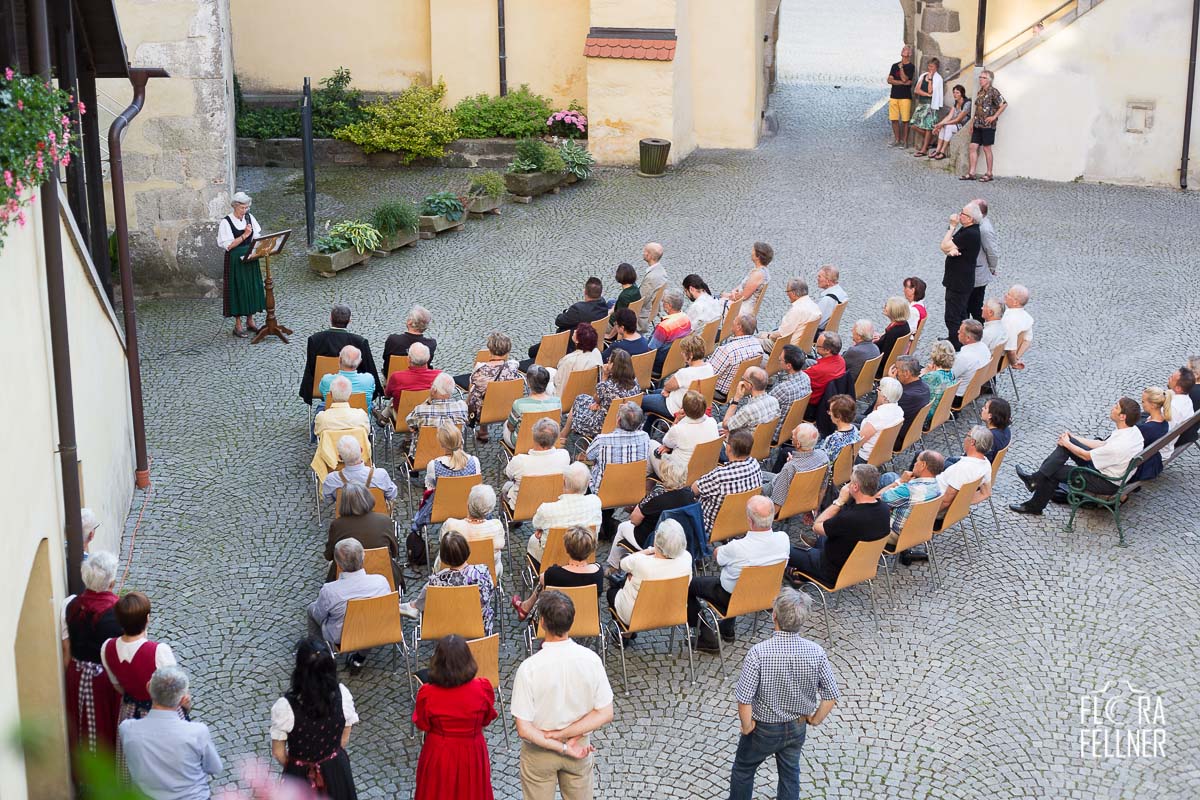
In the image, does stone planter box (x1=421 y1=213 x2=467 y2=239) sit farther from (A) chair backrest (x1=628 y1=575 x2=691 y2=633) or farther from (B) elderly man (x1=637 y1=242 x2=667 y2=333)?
(A) chair backrest (x1=628 y1=575 x2=691 y2=633)

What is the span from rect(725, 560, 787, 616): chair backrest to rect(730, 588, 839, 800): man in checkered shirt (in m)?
1.41

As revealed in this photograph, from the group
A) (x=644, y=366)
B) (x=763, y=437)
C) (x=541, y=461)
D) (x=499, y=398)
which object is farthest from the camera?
(x=644, y=366)

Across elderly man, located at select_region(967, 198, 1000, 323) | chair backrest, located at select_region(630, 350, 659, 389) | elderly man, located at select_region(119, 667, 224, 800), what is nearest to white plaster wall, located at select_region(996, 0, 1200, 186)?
elderly man, located at select_region(967, 198, 1000, 323)

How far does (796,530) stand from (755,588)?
1959mm

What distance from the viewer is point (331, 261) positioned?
1509 centimetres

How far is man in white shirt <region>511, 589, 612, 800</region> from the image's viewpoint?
5891mm

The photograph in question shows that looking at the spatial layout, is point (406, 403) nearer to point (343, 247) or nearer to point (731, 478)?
point (731, 478)

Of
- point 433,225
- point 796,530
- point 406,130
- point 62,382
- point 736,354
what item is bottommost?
point 796,530

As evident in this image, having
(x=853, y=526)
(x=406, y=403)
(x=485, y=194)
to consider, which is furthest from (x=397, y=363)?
(x=485, y=194)

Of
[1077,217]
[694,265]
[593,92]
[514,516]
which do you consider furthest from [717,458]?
[593,92]

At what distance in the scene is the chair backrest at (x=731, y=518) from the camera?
336 inches

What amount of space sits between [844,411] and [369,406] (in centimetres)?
373

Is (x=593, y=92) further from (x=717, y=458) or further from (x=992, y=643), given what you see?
(x=992, y=643)

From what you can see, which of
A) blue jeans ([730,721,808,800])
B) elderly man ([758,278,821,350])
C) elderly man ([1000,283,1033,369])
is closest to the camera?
blue jeans ([730,721,808,800])
